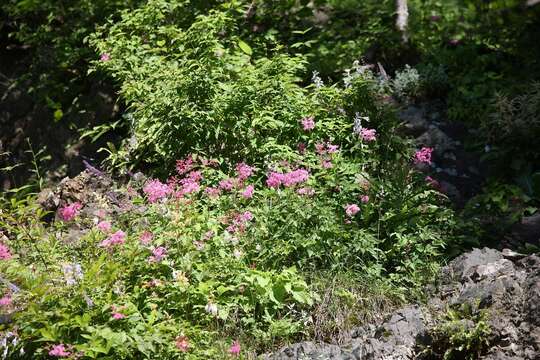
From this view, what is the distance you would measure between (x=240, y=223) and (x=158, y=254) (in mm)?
721

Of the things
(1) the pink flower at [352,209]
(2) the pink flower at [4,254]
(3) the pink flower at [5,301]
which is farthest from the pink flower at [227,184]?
(3) the pink flower at [5,301]

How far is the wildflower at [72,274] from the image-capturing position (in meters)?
4.01

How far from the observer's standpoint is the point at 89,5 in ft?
28.2

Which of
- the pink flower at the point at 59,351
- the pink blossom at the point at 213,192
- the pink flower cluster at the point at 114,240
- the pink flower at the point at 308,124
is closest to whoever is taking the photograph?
the pink flower at the point at 59,351

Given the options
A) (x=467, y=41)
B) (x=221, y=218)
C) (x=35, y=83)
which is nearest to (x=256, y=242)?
(x=221, y=218)

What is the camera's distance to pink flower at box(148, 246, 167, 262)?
13.7 ft

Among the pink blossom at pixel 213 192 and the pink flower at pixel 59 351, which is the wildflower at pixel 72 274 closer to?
the pink flower at pixel 59 351

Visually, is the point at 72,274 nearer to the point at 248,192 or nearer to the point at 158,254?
the point at 158,254

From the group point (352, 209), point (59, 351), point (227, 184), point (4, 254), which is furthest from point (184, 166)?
point (59, 351)

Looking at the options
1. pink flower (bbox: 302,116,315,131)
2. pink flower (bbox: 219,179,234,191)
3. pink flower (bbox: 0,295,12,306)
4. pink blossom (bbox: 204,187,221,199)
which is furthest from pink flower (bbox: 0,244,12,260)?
pink flower (bbox: 302,116,315,131)

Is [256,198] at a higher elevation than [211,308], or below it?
higher

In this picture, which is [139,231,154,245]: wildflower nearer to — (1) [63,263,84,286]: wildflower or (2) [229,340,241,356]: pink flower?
(1) [63,263,84,286]: wildflower

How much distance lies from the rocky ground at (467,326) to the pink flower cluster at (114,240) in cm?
115

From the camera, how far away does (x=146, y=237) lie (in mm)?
4324
